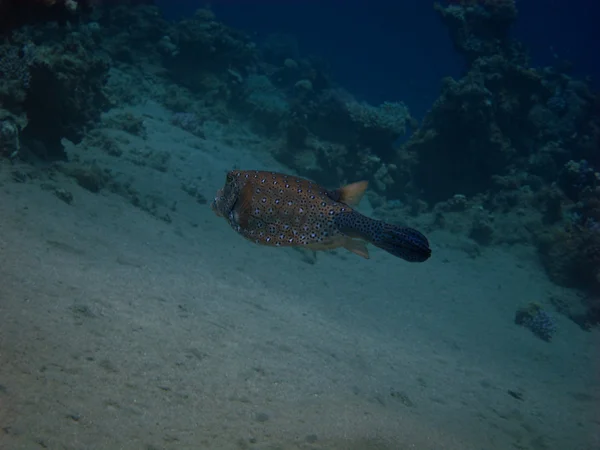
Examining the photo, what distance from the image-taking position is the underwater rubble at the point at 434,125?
15.2 meters

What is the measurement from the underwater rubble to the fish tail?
31.4ft

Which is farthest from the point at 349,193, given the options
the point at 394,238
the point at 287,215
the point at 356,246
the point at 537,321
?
the point at 537,321

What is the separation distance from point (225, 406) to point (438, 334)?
7235mm

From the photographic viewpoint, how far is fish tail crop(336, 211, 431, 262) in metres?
3.12

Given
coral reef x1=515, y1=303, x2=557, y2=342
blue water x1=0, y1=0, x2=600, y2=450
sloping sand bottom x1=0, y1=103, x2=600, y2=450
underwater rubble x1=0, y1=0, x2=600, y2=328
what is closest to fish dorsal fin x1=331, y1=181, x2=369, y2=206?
blue water x1=0, y1=0, x2=600, y2=450

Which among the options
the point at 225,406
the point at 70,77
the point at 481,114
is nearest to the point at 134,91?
the point at 70,77

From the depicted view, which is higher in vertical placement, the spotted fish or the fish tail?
the fish tail

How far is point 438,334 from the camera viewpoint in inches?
415

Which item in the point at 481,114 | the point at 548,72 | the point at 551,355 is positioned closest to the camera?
the point at 551,355

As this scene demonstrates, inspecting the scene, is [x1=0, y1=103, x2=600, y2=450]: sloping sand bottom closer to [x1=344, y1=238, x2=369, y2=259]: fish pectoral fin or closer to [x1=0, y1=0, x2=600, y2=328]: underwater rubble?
[x1=344, y1=238, x2=369, y2=259]: fish pectoral fin

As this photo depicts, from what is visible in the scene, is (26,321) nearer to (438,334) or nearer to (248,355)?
(248,355)

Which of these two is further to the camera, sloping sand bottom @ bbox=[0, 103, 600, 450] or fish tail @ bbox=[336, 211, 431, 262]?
sloping sand bottom @ bbox=[0, 103, 600, 450]

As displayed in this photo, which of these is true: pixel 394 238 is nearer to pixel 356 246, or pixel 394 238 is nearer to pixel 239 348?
pixel 356 246

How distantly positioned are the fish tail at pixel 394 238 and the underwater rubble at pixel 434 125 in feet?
31.4
